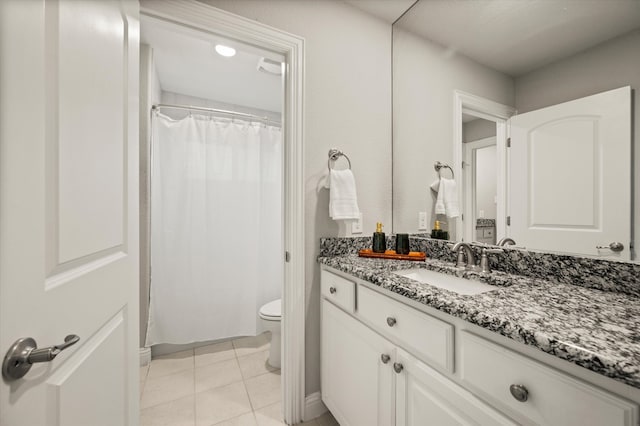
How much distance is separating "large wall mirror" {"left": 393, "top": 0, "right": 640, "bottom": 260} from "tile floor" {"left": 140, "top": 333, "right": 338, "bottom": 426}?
131cm

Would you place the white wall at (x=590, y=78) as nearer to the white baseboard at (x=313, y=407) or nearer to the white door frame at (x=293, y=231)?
the white door frame at (x=293, y=231)

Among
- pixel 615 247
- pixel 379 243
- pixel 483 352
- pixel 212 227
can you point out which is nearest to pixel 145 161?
pixel 212 227

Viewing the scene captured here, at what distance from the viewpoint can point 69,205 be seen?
0.61 meters

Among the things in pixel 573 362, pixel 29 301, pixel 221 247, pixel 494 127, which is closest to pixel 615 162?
pixel 494 127

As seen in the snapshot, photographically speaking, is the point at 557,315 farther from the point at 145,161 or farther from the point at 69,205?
the point at 145,161

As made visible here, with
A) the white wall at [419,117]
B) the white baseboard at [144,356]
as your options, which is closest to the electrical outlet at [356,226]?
the white wall at [419,117]

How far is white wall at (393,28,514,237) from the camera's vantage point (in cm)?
146

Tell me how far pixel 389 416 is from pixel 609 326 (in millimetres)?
697

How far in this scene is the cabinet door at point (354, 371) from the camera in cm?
96

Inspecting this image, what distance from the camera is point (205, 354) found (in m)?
2.11

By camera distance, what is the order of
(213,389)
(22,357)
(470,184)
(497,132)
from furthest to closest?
(213,389) < (470,184) < (497,132) < (22,357)

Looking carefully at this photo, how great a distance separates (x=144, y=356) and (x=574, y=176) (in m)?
2.64

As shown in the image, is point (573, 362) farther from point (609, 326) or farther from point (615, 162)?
point (615, 162)

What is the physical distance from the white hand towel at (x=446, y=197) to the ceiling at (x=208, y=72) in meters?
1.12
